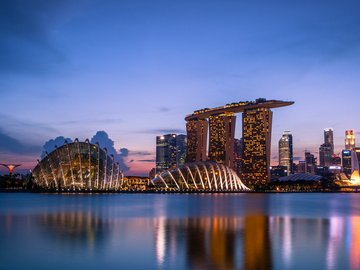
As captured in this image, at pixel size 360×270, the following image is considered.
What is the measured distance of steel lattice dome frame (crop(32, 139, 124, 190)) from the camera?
129m

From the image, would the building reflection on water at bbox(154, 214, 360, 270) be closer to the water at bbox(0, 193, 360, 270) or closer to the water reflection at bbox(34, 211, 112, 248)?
the water at bbox(0, 193, 360, 270)

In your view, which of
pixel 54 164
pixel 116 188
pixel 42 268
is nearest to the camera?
pixel 42 268

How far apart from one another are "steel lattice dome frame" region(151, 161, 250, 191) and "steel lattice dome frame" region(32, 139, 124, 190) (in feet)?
103

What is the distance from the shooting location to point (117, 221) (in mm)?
46000

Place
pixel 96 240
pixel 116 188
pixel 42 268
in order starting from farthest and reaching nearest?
pixel 116 188, pixel 96 240, pixel 42 268

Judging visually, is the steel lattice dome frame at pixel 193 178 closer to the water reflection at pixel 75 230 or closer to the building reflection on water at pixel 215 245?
the water reflection at pixel 75 230

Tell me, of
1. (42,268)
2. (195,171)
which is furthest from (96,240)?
(195,171)

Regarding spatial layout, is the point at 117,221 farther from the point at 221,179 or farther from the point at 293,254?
the point at 221,179

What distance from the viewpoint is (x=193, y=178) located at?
163 m

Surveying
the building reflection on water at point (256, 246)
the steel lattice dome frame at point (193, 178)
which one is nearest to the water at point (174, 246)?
the building reflection on water at point (256, 246)

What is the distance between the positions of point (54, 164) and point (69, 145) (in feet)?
21.6

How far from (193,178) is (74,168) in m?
47.7

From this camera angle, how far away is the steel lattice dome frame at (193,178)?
16212 centimetres

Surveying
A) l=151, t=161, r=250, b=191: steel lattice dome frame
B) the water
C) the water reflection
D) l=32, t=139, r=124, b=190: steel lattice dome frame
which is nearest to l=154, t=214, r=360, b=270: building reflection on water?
the water
